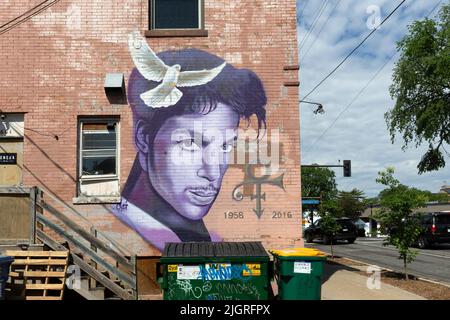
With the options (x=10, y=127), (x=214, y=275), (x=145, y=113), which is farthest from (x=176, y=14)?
(x=214, y=275)

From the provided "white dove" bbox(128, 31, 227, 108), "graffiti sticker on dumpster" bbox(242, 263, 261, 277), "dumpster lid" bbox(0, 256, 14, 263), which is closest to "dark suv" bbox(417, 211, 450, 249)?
"white dove" bbox(128, 31, 227, 108)

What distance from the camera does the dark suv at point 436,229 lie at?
2373cm

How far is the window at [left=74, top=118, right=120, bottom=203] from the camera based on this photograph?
31.9 feet

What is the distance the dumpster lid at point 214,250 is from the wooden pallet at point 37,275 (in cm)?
209

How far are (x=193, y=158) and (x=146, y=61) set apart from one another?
7.44 feet

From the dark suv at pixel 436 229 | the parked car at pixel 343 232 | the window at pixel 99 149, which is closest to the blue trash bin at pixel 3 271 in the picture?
the window at pixel 99 149

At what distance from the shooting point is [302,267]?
7227 mm

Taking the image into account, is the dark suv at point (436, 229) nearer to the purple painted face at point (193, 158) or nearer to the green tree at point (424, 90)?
the green tree at point (424, 90)

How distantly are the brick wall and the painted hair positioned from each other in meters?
0.17

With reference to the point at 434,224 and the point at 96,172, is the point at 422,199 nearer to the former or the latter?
the point at 96,172

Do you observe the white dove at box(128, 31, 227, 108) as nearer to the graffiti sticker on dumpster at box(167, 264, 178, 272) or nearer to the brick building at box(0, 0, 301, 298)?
the brick building at box(0, 0, 301, 298)

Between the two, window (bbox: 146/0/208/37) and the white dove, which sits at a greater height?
window (bbox: 146/0/208/37)
